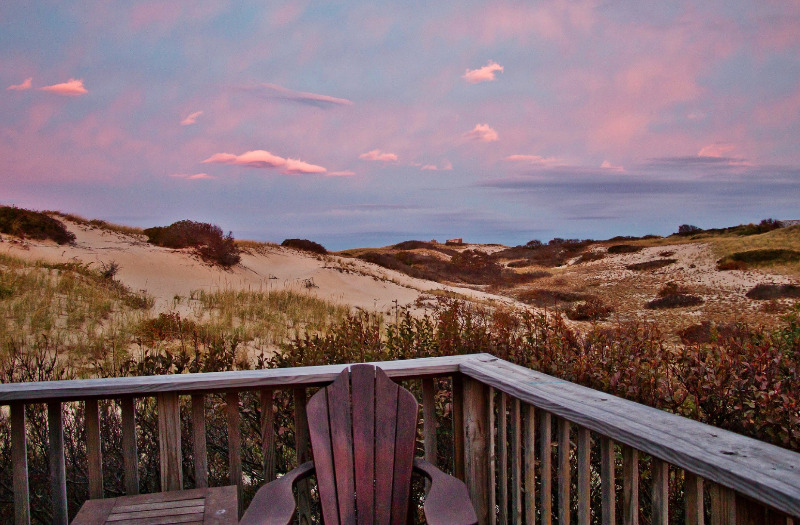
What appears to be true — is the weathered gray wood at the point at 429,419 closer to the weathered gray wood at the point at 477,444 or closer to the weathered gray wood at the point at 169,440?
the weathered gray wood at the point at 477,444

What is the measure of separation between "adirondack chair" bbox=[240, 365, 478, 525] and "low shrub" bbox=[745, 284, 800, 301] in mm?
16610

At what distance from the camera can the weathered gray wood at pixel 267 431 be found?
89.4 inches

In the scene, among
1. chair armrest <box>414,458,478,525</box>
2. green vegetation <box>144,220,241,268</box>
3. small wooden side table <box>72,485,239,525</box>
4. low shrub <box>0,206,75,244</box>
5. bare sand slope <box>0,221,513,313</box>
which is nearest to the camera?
chair armrest <box>414,458,478,525</box>

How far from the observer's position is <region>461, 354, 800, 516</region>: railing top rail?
1.07 meters

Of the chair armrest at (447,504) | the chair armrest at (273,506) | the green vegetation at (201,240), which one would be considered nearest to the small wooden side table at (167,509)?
the chair armrest at (273,506)

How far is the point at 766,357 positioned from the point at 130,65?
425 inches

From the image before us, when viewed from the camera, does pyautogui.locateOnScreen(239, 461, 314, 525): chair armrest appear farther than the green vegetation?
No

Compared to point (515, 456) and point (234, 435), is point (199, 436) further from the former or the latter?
point (515, 456)

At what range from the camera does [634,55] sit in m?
10.2

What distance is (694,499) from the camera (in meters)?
1.31

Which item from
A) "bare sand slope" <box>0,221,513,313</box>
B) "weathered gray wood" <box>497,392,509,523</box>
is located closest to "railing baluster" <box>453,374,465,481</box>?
"weathered gray wood" <box>497,392,509,523</box>

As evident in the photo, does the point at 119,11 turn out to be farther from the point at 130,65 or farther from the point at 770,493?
the point at 770,493

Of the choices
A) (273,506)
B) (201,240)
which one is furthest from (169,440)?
(201,240)

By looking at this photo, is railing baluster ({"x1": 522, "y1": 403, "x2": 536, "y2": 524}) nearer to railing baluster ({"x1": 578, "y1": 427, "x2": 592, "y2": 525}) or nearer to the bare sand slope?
railing baluster ({"x1": 578, "y1": 427, "x2": 592, "y2": 525})
